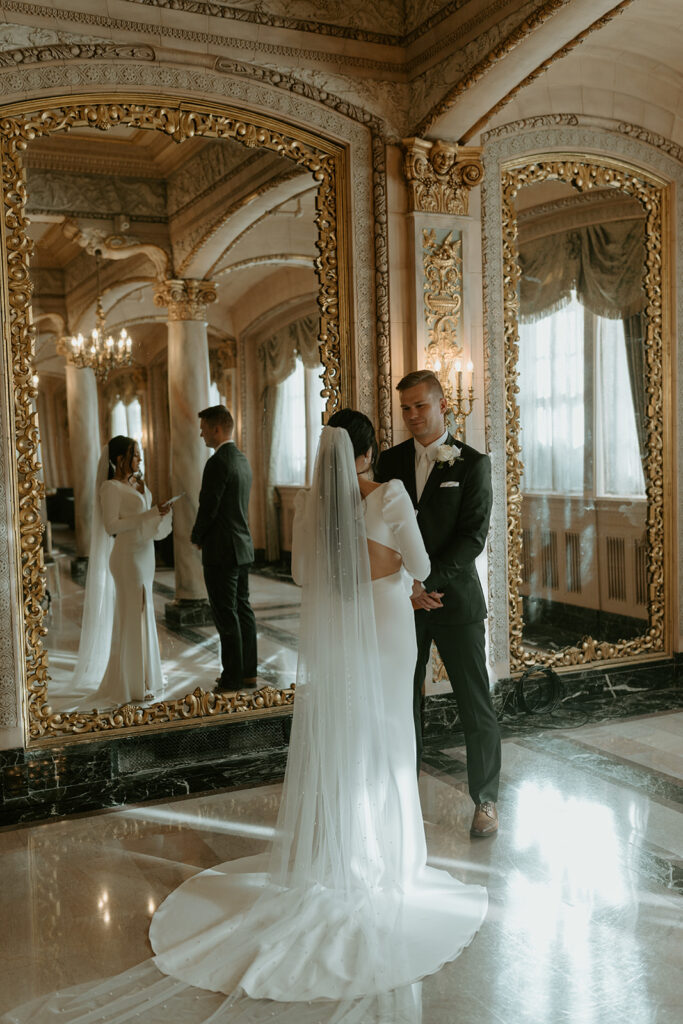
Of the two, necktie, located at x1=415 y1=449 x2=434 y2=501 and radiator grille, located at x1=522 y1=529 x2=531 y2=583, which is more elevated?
necktie, located at x1=415 y1=449 x2=434 y2=501

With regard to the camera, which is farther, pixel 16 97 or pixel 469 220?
pixel 469 220

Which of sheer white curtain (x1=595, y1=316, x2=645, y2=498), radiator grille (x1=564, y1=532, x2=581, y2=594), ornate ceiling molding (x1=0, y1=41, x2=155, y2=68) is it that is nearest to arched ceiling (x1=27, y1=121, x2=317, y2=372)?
ornate ceiling molding (x1=0, y1=41, x2=155, y2=68)

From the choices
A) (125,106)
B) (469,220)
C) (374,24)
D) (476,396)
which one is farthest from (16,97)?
(476,396)

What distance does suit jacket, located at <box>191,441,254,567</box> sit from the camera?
15.0 feet

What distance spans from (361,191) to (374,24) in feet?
2.73

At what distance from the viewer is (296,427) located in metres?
4.69

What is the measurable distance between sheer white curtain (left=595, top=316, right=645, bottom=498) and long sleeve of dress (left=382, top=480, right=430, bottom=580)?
2780 millimetres

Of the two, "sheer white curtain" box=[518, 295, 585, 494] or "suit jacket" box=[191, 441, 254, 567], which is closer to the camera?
"suit jacket" box=[191, 441, 254, 567]

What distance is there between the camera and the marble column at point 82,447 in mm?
4254

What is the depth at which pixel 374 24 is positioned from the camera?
479cm

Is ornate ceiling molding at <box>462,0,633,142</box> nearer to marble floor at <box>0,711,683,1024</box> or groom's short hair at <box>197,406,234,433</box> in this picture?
groom's short hair at <box>197,406,234,433</box>

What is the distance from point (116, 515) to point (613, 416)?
2.96 m

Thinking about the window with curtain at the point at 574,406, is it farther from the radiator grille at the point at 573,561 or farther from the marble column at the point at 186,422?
the marble column at the point at 186,422

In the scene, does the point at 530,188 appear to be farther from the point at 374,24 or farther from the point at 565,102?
the point at 374,24
